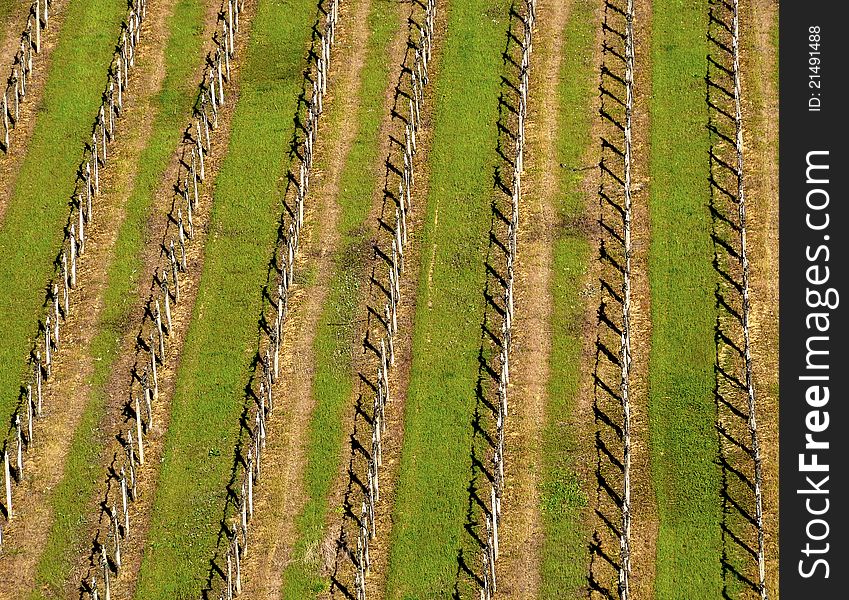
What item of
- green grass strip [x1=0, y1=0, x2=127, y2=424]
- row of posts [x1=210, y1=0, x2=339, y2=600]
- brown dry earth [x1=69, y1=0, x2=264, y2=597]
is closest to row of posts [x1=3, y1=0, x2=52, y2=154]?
green grass strip [x1=0, y1=0, x2=127, y2=424]

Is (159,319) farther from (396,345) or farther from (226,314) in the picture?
(396,345)

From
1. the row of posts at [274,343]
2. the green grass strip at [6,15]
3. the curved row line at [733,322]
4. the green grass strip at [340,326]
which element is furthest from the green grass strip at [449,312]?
the green grass strip at [6,15]

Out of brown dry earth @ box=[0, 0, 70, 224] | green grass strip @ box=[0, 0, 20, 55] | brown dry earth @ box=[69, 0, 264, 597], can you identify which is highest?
green grass strip @ box=[0, 0, 20, 55]

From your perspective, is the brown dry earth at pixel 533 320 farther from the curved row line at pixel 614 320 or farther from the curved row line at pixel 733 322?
the curved row line at pixel 733 322

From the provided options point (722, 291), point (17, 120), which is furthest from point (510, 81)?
point (17, 120)

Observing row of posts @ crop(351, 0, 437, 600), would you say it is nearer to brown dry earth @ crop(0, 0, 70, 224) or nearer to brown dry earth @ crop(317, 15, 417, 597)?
brown dry earth @ crop(317, 15, 417, 597)
